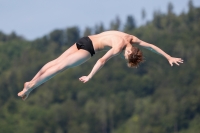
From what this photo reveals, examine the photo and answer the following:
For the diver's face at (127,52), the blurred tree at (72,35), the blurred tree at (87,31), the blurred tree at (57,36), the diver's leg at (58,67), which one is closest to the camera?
the diver's face at (127,52)

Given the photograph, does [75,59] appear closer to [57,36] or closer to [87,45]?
[87,45]

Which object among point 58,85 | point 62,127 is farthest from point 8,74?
point 62,127

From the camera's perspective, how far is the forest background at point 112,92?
4710 inches

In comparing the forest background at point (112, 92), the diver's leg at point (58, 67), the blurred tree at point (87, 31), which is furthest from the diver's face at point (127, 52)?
the blurred tree at point (87, 31)

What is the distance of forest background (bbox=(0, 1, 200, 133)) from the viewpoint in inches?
4710

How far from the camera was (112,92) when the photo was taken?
142 m

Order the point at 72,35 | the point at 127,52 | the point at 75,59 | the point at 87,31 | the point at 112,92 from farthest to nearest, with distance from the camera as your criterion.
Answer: the point at 87,31 < the point at 72,35 < the point at 112,92 < the point at 75,59 < the point at 127,52

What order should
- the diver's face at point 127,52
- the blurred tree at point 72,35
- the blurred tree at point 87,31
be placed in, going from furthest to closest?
the blurred tree at point 87,31 < the blurred tree at point 72,35 < the diver's face at point 127,52

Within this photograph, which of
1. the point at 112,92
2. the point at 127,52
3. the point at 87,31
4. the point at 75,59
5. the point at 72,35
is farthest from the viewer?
the point at 87,31

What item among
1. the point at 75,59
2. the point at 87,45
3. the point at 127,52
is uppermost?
the point at 87,45

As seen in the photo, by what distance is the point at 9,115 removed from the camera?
12075 centimetres

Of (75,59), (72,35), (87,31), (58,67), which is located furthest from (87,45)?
(87,31)

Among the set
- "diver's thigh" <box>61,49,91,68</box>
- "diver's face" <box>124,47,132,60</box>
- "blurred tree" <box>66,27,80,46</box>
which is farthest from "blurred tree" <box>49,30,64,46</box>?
"diver's face" <box>124,47,132,60</box>

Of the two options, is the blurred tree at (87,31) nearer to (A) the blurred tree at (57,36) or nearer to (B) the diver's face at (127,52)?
(A) the blurred tree at (57,36)
